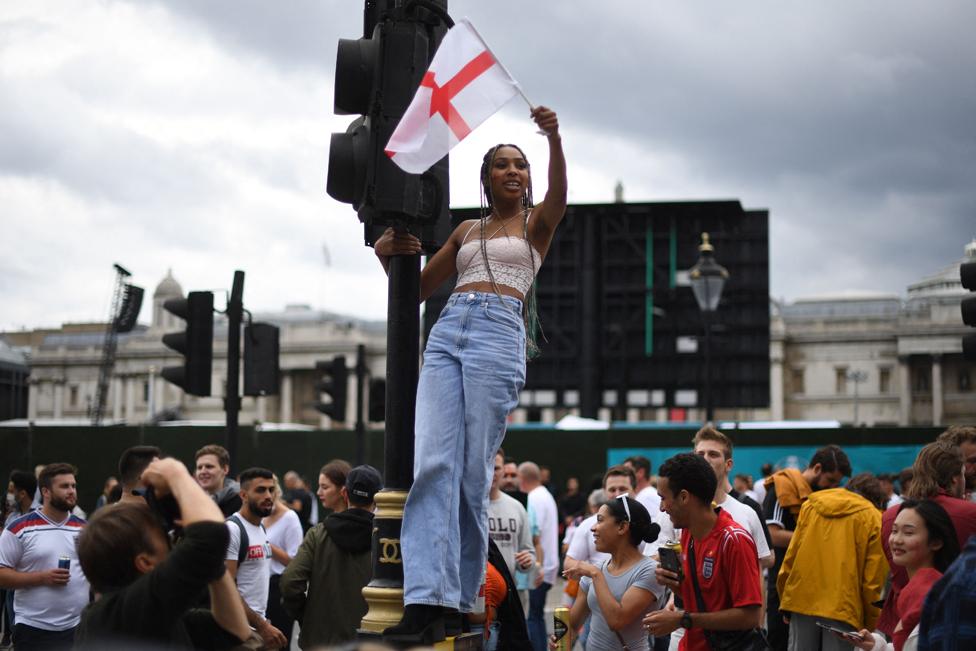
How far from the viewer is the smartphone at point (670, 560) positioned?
16.2ft

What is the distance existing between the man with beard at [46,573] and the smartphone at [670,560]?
4.15 meters

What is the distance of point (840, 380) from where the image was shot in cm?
9288

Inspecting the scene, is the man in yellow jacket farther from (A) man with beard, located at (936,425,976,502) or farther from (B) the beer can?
(B) the beer can

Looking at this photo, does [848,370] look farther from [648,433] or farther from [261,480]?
[261,480]

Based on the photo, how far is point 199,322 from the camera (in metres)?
12.0

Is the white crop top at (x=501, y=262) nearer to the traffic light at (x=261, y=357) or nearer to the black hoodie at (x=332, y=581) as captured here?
the black hoodie at (x=332, y=581)

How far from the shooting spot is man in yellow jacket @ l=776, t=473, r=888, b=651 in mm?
6746

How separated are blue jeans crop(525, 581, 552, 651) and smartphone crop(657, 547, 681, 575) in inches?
229

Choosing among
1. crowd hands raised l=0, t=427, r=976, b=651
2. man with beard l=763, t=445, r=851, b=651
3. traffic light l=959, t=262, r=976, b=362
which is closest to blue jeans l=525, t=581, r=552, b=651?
crowd hands raised l=0, t=427, r=976, b=651

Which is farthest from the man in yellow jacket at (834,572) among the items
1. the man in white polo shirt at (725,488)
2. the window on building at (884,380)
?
the window on building at (884,380)

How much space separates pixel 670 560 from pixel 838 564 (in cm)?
225

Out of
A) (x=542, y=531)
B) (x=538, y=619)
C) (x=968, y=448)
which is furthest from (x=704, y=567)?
(x=542, y=531)

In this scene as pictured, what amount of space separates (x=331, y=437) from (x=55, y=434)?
21.1ft

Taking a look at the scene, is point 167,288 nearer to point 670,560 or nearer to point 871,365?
point 871,365
